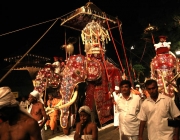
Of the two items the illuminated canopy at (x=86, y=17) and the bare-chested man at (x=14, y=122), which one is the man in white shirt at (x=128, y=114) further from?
the illuminated canopy at (x=86, y=17)

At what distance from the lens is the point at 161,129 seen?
11.2ft

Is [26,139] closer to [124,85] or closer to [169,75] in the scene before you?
[124,85]

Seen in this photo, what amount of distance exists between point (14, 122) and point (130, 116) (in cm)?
225

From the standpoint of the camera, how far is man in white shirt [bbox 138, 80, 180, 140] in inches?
134

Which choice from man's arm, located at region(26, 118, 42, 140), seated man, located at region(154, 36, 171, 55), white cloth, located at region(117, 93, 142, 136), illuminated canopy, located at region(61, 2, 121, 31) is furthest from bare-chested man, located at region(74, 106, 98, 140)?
seated man, located at region(154, 36, 171, 55)

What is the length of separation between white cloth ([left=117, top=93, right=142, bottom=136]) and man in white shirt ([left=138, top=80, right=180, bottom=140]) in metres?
0.46

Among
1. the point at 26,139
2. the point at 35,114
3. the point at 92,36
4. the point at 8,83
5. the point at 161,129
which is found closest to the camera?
the point at 26,139

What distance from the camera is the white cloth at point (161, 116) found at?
3412mm

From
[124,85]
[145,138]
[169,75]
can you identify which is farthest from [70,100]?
[169,75]

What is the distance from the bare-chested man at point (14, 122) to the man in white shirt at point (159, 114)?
1804 millimetres

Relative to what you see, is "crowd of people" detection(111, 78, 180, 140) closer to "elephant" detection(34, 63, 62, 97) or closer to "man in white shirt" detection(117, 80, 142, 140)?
"man in white shirt" detection(117, 80, 142, 140)

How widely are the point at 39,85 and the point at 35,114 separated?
6.64 ft

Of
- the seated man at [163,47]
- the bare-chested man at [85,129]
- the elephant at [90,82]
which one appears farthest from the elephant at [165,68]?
the bare-chested man at [85,129]

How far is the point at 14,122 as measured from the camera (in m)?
2.39
